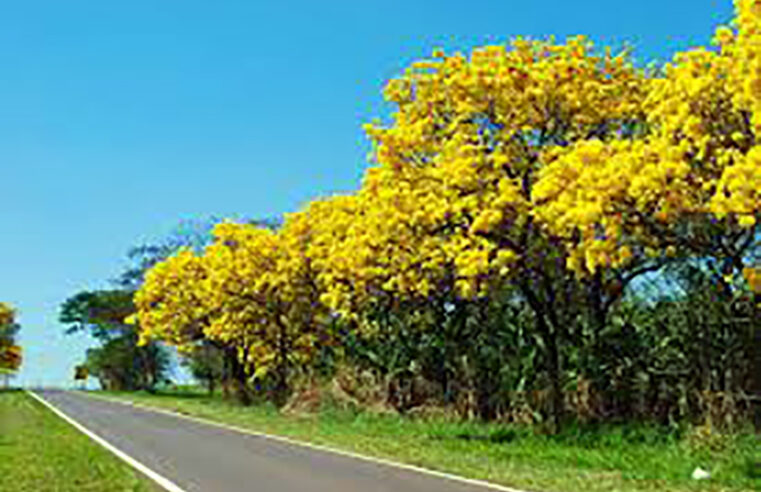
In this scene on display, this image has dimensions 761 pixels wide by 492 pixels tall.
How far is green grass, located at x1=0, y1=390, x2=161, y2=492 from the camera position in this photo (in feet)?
47.9


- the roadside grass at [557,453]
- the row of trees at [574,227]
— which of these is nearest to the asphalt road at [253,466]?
the roadside grass at [557,453]

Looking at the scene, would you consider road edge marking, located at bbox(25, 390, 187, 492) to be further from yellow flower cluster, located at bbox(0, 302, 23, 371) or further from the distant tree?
yellow flower cluster, located at bbox(0, 302, 23, 371)

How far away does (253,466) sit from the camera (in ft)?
56.7

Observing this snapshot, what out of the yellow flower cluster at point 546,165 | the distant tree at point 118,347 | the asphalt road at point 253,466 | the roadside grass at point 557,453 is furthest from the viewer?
the distant tree at point 118,347

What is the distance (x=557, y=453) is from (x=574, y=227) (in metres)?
4.45

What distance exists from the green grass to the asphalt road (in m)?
0.65

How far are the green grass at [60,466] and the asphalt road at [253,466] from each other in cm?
65

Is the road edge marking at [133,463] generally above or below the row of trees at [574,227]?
below

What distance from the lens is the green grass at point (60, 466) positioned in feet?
Result: 47.9

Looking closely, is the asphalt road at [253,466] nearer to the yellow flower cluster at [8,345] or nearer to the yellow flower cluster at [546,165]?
the yellow flower cluster at [546,165]

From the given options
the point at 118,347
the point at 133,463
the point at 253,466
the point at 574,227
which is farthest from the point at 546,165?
the point at 118,347

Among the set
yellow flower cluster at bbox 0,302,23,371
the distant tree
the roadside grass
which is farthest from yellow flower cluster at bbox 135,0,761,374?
yellow flower cluster at bbox 0,302,23,371

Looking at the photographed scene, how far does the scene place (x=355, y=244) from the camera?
27844 mm

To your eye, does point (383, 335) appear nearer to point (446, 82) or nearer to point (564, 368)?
point (564, 368)
